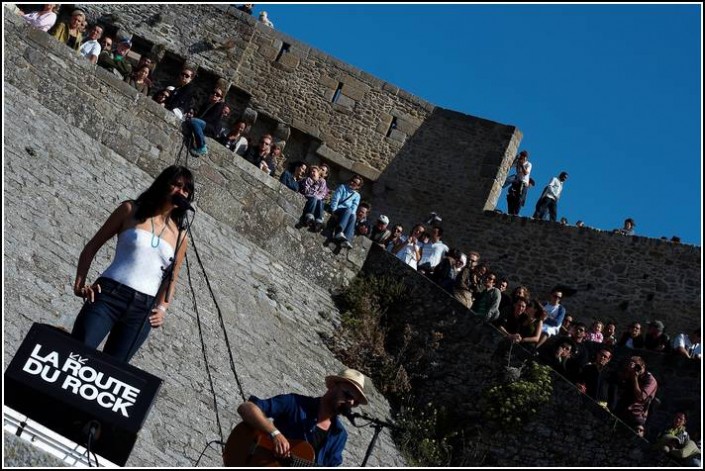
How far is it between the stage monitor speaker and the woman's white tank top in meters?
0.66

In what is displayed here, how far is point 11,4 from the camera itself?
17.0 meters

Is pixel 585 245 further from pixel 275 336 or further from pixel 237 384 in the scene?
pixel 237 384

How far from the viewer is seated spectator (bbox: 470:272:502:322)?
53.9 ft

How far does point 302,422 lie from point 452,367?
7.81 meters

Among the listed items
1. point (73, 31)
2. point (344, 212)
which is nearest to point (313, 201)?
point (344, 212)

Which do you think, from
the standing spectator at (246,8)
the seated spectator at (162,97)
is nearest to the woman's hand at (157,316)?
the seated spectator at (162,97)

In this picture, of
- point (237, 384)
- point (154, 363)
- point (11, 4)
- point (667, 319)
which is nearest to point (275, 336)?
point (237, 384)

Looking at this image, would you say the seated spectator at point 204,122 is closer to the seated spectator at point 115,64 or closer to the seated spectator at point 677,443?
the seated spectator at point 115,64

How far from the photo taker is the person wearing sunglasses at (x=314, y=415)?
7738 millimetres

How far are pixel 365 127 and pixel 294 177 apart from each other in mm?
6671

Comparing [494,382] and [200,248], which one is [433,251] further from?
[200,248]

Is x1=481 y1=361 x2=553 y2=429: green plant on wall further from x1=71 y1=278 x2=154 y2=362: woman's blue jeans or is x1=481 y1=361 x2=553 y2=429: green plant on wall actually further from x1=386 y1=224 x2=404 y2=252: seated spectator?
x1=71 y1=278 x2=154 y2=362: woman's blue jeans

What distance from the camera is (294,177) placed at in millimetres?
18344

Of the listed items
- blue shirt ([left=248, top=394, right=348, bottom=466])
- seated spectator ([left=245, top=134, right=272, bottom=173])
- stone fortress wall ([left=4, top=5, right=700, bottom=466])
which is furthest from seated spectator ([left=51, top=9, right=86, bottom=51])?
blue shirt ([left=248, top=394, right=348, bottom=466])
